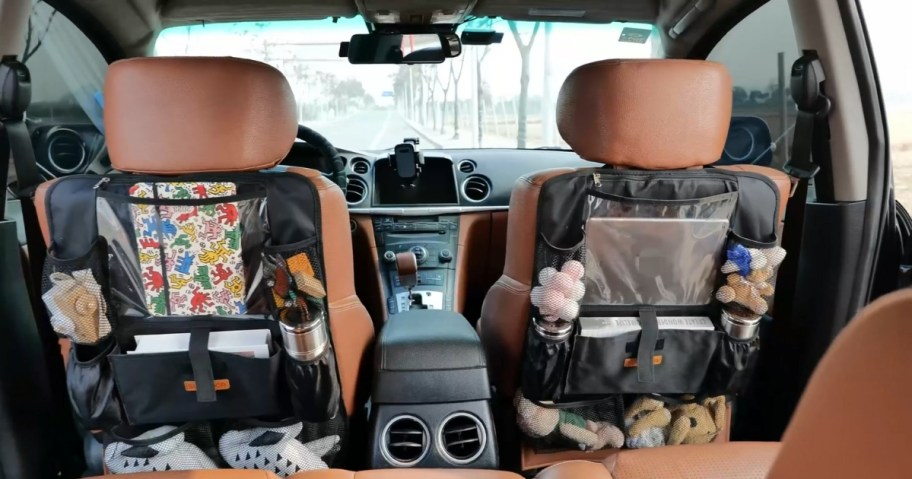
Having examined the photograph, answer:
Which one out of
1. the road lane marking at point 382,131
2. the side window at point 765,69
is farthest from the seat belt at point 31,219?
the side window at point 765,69

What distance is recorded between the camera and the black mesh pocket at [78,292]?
67.2 inches

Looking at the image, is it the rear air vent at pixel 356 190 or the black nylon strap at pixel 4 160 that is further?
the rear air vent at pixel 356 190

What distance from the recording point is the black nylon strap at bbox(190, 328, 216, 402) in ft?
5.85

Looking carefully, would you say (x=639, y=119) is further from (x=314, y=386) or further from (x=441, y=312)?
(x=314, y=386)

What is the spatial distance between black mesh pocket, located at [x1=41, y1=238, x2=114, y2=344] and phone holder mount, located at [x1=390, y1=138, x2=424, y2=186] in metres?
1.87

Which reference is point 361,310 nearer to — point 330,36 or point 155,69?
point 155,69

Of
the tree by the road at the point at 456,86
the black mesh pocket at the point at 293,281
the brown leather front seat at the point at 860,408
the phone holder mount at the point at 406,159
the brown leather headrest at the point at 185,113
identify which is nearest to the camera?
the brown leather front seat at the point at 860,408

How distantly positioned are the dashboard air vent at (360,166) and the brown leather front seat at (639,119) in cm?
169

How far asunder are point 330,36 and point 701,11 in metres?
1.89

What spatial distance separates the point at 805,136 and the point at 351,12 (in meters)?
2.19

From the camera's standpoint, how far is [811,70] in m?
2.08

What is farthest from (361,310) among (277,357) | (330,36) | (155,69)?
(330,36)

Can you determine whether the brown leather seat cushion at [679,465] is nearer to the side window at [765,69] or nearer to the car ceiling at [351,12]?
the side window at [765,69]

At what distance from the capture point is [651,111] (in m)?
1.79
